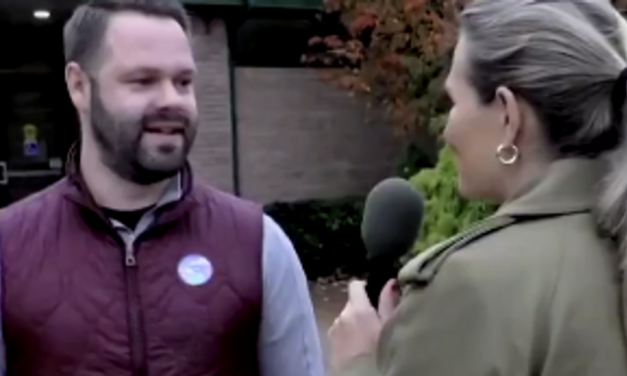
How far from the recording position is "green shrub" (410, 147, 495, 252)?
260 inches

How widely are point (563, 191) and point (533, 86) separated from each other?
6.9 inches

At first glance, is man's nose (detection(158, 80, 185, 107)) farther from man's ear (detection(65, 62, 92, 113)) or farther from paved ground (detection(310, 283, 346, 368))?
paved ground (detection(310, 283, 346, 368))

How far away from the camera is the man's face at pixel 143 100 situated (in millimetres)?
2756

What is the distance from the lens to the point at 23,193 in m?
15.7

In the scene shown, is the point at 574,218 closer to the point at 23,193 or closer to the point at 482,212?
the point at 482,212

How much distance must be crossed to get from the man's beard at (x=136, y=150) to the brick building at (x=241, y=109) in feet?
39.5

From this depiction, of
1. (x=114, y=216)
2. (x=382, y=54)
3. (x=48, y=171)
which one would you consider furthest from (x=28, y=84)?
(x=114, y=216)

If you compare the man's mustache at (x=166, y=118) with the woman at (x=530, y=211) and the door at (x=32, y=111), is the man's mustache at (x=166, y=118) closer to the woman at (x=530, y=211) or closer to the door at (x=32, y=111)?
the woman at (x=530, y=211)

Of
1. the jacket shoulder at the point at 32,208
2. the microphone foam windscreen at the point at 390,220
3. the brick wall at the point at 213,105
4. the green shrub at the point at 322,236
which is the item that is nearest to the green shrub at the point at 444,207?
the jacket shoulder at the point at 32,208

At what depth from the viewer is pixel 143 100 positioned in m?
2.77

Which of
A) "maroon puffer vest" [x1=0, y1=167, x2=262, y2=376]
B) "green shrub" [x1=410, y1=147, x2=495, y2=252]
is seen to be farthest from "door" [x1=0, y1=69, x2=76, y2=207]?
"maroon puffer vest" [x1=0, y1=167, x2=262, y2=376]

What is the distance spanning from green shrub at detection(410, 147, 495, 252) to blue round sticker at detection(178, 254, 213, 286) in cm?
368

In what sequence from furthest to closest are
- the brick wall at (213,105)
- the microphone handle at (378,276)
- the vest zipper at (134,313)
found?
the brick wall at (213,105) → the vest zipper at (134,313) → the microphone handle at (378,276)

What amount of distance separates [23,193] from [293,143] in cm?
350
